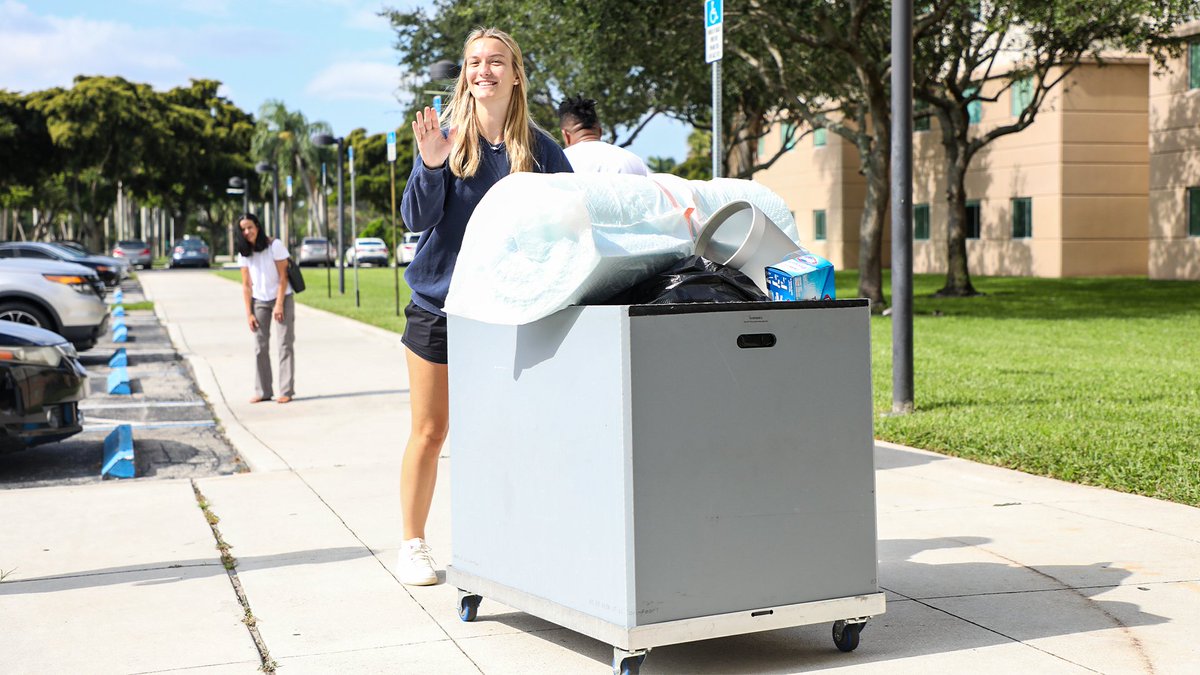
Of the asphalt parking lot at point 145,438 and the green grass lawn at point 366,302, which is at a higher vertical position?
the green grass lawn at point 366,302

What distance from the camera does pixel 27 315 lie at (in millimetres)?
15367

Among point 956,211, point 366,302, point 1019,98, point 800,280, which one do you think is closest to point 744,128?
point 1019,98

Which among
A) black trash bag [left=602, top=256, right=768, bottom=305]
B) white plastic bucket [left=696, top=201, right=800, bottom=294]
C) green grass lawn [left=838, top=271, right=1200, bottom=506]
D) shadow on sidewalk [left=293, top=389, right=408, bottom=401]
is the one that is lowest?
shadow on sidewalk [left=293, top=389, right=408, bottom=401]

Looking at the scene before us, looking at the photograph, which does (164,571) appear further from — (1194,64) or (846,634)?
(1194,64)

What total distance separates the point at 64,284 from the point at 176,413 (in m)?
5.16

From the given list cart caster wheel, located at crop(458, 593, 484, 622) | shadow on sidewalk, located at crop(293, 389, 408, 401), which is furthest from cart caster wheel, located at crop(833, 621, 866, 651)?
shadow on sidewalk, located at crop(293, 389, 408, 401)

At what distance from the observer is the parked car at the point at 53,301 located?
15297 mm

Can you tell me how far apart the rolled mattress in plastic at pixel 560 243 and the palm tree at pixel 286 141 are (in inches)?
2985

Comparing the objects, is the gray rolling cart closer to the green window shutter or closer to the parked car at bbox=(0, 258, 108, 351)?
the parked car at bbox=(0, 258, 108, 351)

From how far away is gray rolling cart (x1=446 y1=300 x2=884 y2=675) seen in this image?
12.3 ft

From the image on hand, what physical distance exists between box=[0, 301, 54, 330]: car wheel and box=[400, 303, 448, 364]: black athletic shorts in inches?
465

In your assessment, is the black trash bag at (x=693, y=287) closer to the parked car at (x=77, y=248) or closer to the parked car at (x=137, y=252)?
the parked car at (x=77, y=248)

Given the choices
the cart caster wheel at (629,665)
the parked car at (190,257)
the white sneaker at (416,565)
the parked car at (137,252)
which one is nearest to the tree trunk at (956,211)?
the white sneaker at (416,565)

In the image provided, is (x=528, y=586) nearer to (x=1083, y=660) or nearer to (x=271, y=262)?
(x=1083, y=660)
